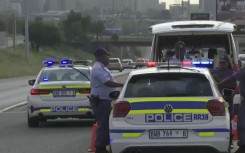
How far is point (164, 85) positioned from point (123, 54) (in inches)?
5813

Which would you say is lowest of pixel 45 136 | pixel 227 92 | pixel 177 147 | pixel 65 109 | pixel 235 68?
pixel 45 136

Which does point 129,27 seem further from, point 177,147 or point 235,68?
point 177,147

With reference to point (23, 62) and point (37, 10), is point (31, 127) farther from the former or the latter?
point (37, 10)

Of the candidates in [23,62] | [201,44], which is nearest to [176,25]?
[201,44]

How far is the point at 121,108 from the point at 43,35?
95446 millimetres

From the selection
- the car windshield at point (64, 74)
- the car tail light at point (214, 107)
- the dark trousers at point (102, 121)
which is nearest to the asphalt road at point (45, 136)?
the car windshield at point (64, 74)

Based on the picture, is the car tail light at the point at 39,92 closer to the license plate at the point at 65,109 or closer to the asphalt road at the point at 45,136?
the license plate at the point at 65,109

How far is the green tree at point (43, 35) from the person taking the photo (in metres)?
103

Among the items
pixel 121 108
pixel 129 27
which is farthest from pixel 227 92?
pixel 129 27

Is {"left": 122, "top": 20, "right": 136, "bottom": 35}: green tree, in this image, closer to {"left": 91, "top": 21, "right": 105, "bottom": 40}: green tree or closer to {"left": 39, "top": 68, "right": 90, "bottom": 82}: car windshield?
{"left": 91, "top": 21, "right": 105, "bottom": 40}: green tree

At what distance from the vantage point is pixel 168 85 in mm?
10297

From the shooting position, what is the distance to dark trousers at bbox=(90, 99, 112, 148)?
11.5m

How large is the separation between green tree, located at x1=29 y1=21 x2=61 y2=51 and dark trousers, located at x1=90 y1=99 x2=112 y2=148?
90944mm

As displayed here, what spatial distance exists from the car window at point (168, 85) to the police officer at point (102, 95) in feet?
4.00
